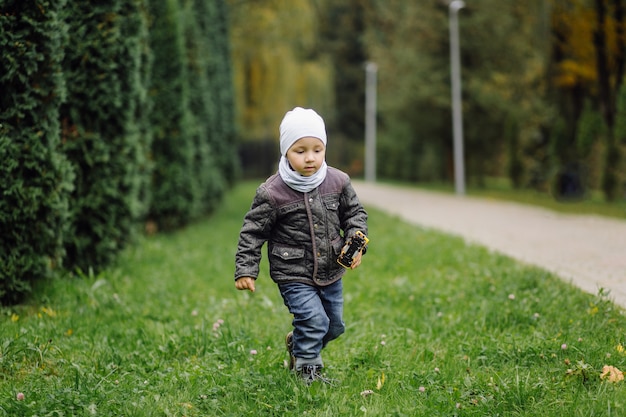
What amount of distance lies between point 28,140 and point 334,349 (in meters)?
2.98

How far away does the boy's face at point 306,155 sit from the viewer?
3703 mm

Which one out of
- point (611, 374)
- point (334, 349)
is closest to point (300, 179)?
point (334, 349)

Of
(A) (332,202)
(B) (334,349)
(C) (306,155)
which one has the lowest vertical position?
(B) (334,349)

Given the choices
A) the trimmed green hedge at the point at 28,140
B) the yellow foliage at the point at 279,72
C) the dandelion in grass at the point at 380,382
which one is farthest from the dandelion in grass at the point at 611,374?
the yellow foliage at the point at 279,72

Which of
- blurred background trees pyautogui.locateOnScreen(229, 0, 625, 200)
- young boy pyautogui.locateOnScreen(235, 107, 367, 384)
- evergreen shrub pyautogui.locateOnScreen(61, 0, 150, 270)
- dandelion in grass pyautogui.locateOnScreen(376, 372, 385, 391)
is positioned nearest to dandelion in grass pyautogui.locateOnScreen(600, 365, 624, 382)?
dandelion in grass pyautogui.locateOnScreen(376, 372, 385, 391)

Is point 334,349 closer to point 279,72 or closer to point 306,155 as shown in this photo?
point 306,155

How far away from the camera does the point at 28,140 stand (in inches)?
208

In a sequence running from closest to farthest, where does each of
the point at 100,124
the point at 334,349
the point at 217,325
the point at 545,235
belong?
the point at 334,349 → the point at 217,325 → the point at 100,124 → the point at 545,235

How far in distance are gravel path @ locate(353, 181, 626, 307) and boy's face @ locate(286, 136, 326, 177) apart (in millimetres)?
2576

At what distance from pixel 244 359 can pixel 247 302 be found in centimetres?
185

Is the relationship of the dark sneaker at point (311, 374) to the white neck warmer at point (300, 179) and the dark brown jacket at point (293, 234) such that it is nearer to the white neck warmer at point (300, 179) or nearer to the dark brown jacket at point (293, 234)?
the dark brown jacket at point (293, 234)

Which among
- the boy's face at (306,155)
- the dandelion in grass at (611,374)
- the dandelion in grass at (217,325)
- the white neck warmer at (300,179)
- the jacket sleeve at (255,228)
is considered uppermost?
the boy's face at (306,155)

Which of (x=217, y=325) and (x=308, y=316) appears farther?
(x=217, y=325)

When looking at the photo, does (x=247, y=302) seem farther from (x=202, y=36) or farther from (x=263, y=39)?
(x=263, y=39)
